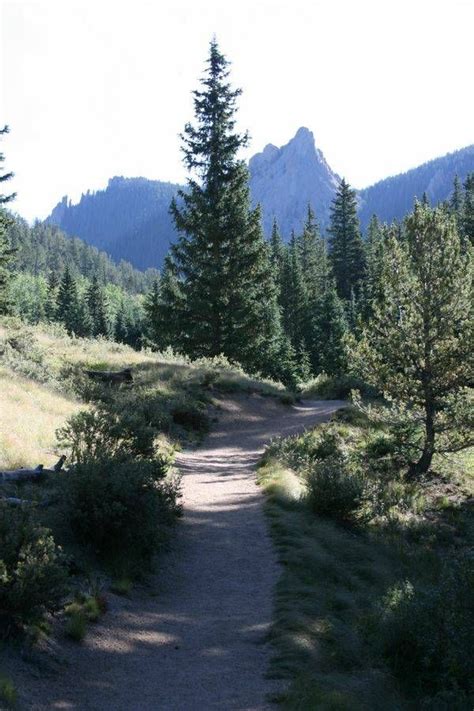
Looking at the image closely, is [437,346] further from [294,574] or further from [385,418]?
[294,574]

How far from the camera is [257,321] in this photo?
2822cm

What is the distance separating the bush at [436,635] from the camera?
5.13 meters

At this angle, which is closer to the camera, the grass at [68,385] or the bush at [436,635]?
the bush at [436,635]

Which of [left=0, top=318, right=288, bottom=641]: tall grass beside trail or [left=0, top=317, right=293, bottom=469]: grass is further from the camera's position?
[left=0, top=317, right=293, bottom=469]: grass

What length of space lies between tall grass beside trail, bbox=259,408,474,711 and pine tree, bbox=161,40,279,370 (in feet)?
44.2

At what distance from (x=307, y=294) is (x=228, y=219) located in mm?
39262

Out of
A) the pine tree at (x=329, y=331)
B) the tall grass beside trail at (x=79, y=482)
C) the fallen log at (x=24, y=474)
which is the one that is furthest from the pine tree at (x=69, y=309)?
the fallen log at (x=24, y=474)

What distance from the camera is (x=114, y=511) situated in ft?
23.0

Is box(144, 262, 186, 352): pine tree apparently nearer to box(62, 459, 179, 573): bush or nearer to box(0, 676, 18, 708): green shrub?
box(62, 459, 179, 573): bush

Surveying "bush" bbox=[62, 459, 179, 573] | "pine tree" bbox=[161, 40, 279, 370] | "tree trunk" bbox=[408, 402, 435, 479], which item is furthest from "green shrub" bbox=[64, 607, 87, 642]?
"pine tree" bbox=[161, 40, 279, 370]

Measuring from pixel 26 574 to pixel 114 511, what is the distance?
2205 mm

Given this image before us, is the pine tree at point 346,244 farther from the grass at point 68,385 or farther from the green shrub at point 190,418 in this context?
the green shrub at point 190,418

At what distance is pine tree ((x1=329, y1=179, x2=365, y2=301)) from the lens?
67.8 metres

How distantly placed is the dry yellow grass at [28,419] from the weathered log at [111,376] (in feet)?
14.9
